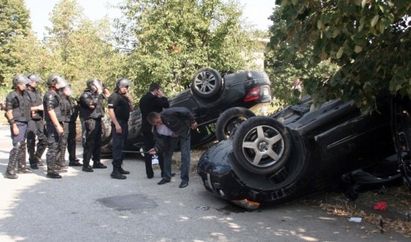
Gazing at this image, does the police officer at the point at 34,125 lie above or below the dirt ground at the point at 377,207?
above

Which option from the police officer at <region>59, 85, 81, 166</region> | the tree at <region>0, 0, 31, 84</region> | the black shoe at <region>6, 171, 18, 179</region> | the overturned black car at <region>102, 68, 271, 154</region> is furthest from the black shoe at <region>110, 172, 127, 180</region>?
the tree at <region>0, 0, 31, 84</region>

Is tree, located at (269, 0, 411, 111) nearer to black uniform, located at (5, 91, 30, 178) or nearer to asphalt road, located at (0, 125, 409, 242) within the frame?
asphalt road, located at (0, 125, 409, 242)

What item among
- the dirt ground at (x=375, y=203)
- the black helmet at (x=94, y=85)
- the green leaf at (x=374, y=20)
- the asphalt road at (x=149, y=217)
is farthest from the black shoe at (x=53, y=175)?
the green leaf at (x=374, y=20)

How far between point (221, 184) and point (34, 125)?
479 centimetres

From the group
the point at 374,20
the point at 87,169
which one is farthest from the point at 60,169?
the point at 374,20

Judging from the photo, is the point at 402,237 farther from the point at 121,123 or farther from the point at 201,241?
the point at 121,123

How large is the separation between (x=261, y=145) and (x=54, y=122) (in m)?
4.09

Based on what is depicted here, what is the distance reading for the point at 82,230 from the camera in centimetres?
489

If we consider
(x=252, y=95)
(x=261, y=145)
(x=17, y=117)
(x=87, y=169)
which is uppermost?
(x=252, y=95)

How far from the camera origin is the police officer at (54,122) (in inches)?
308

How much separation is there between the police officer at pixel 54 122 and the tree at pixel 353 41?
17.2 ft

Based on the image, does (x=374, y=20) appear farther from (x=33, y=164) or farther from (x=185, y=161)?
(x=33, y=164)

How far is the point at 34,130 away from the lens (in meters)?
8.64

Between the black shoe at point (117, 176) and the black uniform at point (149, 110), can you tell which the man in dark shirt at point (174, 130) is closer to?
the black uniform at point (149, 110)
